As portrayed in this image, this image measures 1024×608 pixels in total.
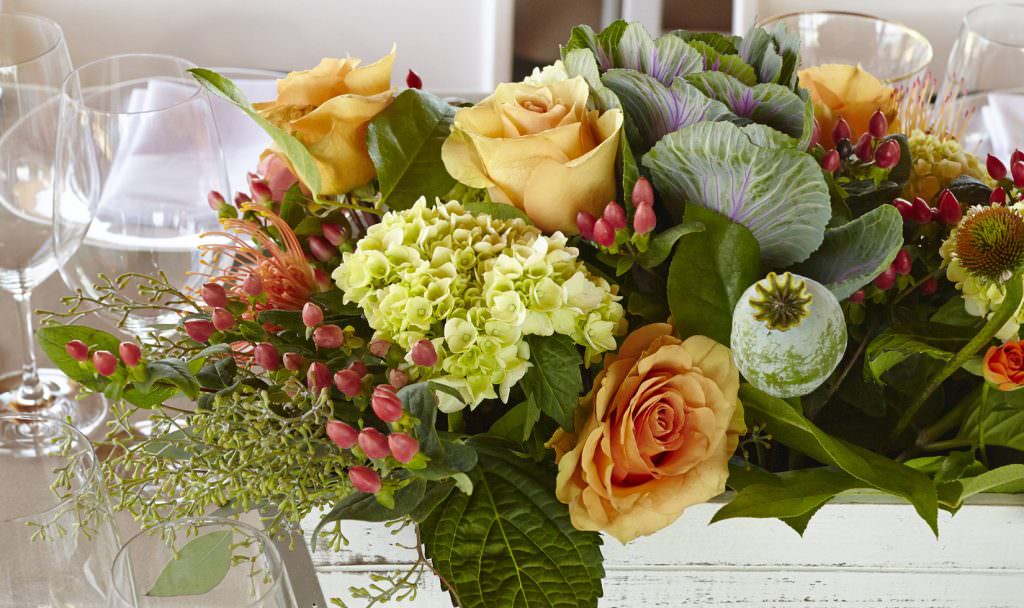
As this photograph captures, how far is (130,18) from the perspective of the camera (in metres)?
1.39

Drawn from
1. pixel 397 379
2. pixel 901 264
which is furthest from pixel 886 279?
pixel 397 379

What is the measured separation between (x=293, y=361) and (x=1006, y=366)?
11.2 inches

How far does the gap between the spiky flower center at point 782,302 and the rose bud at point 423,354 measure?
123 mm

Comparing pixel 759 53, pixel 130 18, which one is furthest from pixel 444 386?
pixel 130 18

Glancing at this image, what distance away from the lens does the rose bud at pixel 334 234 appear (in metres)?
0.54

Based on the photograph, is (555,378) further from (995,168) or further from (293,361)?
(995,168)

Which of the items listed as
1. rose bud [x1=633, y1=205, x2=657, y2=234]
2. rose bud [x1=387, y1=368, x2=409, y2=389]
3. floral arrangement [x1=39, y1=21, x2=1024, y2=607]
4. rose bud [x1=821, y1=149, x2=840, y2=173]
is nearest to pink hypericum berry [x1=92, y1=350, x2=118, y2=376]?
Result: floral arrangement [x1=39, y1=21, x2=1024, y2=607]

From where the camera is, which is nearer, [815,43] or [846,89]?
[846,89]

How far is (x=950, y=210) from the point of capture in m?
0.50

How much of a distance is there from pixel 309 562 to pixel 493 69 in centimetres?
90

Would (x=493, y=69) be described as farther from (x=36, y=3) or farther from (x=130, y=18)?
(x=36, y=3)

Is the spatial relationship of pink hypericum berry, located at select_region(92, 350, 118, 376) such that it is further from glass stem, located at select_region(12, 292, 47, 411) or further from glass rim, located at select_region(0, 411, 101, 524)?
glass stem, located at select_region(12, 292, 47, 411)

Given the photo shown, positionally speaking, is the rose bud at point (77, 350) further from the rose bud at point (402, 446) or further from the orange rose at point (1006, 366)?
the orange rose at point (1006, 366)

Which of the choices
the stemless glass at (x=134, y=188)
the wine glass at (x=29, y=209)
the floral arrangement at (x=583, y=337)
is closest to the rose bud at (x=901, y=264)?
the floral arrangement at (x=583, y=337)
